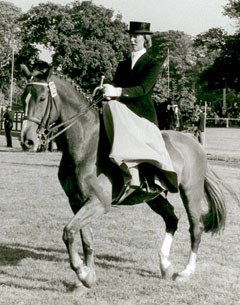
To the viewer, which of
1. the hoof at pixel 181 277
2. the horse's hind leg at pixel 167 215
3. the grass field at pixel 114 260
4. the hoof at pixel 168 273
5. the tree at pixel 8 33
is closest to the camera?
the grass field at pixel 114 260

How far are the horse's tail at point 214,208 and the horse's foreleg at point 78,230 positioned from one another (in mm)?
2395

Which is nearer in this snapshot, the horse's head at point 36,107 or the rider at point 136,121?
the horse's head at point 36,107

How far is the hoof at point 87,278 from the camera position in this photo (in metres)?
6.70

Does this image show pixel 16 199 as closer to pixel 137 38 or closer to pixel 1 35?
pixel 137 38

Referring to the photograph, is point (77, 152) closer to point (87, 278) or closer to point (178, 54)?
point (87, 278)

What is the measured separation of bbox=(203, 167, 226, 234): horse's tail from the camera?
8.70 meters

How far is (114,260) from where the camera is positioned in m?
8.59

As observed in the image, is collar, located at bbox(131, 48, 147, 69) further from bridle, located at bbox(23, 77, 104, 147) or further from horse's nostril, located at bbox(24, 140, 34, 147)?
horse's nostril, located at bbox(24, 140, 34, 147)

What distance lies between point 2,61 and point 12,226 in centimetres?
7466

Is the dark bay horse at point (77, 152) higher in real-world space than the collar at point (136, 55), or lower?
lower

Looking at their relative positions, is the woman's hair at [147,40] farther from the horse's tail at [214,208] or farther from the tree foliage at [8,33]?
the tree foliage at [8,33]

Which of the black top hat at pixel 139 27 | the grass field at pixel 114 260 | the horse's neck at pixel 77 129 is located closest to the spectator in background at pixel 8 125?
the grass field at pixel 114 260

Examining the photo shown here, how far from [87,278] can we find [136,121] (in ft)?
6.17

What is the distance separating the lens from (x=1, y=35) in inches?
3182
